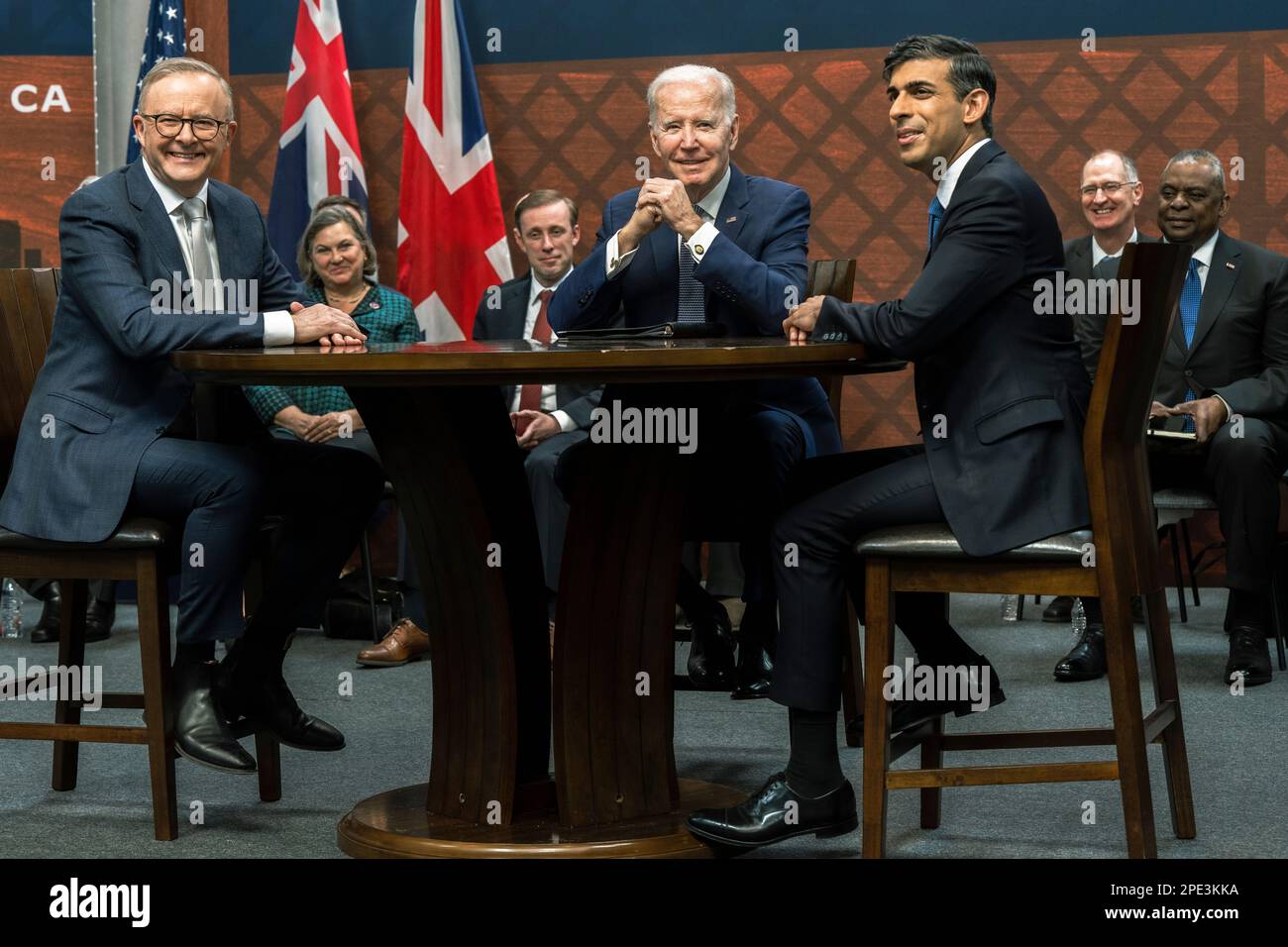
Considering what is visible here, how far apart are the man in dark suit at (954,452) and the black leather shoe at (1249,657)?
1858 millimetres

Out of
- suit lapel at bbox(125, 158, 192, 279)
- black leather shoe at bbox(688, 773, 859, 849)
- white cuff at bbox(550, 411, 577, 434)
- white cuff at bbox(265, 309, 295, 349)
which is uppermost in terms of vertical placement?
suit lapel at bbox(125, 158, 192, 279)

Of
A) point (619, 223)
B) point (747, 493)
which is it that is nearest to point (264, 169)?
point (619, 223)

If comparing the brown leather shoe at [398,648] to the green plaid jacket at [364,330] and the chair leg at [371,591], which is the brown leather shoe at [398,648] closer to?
the chair leg at [371,591]

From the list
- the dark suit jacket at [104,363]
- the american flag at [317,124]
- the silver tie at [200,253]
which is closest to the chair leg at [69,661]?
the dark suit jacket at [104,363]

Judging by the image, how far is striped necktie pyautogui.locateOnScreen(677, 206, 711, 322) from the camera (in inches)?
120

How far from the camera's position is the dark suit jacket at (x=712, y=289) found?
118 inches

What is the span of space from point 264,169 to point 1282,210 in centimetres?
372

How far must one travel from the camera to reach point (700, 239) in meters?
2.79

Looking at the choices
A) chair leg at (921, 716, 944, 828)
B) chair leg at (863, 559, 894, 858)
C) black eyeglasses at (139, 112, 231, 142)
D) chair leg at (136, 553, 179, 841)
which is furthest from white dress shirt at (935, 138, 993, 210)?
chair leg at (136, 553, 179, 841)

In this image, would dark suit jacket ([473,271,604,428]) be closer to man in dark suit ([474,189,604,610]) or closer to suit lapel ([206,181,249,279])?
man in dark suit ([474,189,604,610])

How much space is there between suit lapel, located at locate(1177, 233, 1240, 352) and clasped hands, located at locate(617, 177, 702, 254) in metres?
2.22

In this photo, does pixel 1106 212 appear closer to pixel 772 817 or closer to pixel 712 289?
pixel 712 289

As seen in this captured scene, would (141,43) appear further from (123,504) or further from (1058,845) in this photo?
(1058,845)

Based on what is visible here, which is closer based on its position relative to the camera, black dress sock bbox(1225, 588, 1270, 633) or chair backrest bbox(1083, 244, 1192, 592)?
chair backrest bbox(1083, 244, 1192, 592)
